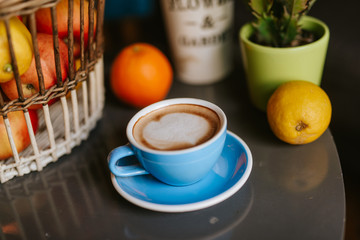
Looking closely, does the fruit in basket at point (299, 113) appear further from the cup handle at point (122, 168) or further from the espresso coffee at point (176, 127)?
the cup handle at point (122, 168)

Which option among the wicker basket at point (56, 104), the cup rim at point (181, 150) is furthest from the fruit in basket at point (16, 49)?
the cup rim at point (181, 150)

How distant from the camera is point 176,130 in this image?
55 centimetres

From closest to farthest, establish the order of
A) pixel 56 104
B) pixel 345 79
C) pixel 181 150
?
1. pixel 181 150
2. pixel 56 104
3. pixel 345 79

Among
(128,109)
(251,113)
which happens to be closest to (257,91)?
(251,113)

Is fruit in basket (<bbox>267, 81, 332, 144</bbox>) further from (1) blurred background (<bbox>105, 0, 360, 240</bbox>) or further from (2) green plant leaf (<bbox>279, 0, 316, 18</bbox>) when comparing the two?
(1) blurred background (<bbox>105, 0, 360, 240</bbox>)

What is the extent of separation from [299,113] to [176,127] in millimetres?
193

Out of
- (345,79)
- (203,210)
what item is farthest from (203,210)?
(345,79)

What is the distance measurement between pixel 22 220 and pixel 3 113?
0.51ft

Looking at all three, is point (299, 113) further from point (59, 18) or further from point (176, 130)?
point (59, 18)

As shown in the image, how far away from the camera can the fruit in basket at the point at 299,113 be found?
1.94 ft

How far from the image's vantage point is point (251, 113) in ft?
2.45

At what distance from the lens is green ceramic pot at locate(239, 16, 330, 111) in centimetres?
65

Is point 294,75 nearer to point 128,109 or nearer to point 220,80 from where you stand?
point 220,80

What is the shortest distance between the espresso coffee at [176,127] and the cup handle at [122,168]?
0.02 metres
